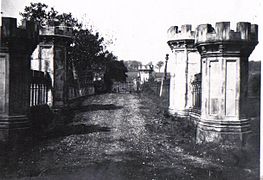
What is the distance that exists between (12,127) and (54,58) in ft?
18.5

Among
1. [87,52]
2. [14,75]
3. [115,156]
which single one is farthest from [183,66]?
[87,52]

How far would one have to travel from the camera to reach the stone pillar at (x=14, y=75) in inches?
290

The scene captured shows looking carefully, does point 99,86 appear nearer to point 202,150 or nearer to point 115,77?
point 115,77

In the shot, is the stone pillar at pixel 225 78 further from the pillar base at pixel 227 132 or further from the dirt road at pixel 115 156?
the dirt road at pixel 115 156

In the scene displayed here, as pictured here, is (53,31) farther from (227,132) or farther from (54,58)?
(227,132)

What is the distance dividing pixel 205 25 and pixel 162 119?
517 cm

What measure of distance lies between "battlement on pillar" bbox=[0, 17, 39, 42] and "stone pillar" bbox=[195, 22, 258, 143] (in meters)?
4.46

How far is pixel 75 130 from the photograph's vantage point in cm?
962

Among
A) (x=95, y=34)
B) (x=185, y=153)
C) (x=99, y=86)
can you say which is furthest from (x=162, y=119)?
(x=99, y=86)

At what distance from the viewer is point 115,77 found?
2839 centimetres

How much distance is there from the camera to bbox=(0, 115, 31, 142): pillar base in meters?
7.34

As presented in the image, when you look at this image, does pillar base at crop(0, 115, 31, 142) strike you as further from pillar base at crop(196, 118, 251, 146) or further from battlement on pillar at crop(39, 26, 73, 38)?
battlement on pillar at crop(39, 26, 73, 38)

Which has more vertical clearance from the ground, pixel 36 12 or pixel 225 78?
pixel 36 12

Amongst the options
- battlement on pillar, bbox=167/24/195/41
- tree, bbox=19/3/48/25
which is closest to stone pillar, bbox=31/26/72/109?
tree, bbox=19/3/48/25
